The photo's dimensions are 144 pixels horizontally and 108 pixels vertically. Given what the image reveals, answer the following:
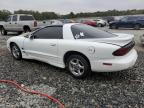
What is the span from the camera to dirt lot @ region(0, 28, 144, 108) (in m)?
3.43

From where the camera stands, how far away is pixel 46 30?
17.5 feet

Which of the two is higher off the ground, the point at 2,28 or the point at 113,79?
the point at 2,28

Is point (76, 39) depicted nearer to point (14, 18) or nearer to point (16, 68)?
point (16, 68)

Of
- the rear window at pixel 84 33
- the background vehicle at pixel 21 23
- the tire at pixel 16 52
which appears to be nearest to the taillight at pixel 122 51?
the rear window at pixel 84 33

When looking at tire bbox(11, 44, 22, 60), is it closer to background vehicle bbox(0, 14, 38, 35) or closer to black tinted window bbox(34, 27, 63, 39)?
black tinted window bbox(34, 27, 63, 39)

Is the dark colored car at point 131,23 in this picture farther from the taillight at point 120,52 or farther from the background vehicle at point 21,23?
the taillight at point 120,52

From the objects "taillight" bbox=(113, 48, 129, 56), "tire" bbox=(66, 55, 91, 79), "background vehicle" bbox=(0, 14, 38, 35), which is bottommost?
"tire" bbox=(66, 55, 91, 79)

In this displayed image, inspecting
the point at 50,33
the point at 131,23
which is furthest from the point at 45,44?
the point at 131,23

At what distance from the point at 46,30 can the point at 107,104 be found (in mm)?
2905

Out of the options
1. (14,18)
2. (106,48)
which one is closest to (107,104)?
(106,48)

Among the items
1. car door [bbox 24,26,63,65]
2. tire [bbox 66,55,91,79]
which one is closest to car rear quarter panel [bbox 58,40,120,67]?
tire [bbox 66,55,91,79]

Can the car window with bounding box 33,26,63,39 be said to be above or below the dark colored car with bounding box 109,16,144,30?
below

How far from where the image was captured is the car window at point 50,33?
492 centimetres

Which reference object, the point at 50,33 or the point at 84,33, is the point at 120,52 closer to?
the point at 84,33
